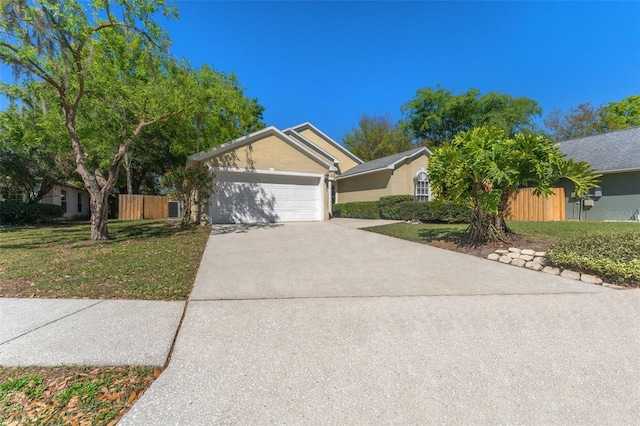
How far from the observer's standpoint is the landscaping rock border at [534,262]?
482cm

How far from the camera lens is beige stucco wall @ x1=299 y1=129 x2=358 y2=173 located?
76.4ft

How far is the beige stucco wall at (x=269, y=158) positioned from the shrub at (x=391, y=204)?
12.2 feet

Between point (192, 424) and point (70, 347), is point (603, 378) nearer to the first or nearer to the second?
point (192, 424)

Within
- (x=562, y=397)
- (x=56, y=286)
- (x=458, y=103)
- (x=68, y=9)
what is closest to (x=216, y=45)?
(x=68, y=9)

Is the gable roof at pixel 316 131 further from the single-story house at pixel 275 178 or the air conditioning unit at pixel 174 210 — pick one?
the air conditioning unit at pixel 174 210

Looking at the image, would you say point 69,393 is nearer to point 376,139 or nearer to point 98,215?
point 98,215

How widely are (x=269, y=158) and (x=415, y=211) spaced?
7345 mm

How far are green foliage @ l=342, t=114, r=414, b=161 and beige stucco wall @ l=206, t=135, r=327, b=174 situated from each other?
19.4 meters

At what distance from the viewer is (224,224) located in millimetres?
13172

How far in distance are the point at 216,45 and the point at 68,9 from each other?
4.92m

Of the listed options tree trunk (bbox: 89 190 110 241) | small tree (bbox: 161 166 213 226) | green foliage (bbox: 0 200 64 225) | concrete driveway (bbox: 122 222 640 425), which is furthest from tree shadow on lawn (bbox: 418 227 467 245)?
green foliage (bbox: 0 200 64 225)

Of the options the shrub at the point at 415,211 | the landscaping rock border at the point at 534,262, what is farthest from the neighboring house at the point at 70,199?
the landscaping rock border at the point at 534,262

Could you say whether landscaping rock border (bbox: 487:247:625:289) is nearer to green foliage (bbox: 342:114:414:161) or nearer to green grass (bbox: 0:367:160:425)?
green grass (bbox: 0:367:160:425)

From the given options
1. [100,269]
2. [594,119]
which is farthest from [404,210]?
[594,119]
